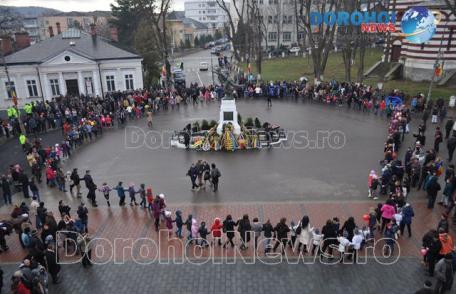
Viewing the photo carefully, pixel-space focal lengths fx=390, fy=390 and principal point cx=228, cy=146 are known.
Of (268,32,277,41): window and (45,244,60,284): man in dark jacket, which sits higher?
(268,32,277,41): window

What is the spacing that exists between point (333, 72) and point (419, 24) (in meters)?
20.0

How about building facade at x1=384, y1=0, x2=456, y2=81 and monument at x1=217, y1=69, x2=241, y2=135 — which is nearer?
monument at x1=217, y1=69, x2=241, y2=135

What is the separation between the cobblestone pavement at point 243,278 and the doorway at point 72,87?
30.2 meters

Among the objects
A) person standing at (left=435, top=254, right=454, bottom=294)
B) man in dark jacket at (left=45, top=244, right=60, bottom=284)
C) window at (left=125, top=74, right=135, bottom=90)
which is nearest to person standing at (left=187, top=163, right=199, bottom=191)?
man in dark jacket at (left=45, top=244, right=60, bottom=284)

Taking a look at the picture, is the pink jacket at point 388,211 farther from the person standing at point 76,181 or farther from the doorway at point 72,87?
the doorway at point 72,87

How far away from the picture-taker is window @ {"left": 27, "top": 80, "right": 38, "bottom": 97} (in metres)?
38.4

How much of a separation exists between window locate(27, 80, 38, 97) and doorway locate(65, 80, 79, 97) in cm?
301

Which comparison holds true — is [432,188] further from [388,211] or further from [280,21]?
[280,21]

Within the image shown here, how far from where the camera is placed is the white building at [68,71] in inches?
1494

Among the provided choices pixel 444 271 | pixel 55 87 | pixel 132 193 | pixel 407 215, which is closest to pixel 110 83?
pixel 55 87

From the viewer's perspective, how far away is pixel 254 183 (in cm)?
1789

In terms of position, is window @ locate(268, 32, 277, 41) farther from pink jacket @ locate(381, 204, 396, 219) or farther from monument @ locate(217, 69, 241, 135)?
pink jacket @ locate(381, 204, 396, 219)

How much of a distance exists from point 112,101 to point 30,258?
76.2 feet

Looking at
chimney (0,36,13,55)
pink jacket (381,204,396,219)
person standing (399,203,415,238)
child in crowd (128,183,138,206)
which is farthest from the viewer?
chimney (0,36,13,55)
